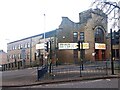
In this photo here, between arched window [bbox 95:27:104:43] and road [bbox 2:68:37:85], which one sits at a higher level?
arched window [bbox 95:27:104:43]

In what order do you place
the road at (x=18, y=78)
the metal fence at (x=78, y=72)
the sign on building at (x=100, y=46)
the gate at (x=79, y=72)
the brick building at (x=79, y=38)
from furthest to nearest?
the sign on building at (x=100, y=46) < the brick building at (x=79, y=38) < the gate at (x=79, y=72) < the metal fence at (x=78, y=72) < the road at (x=18, y=78)

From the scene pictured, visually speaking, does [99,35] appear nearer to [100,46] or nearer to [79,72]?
[100,46]

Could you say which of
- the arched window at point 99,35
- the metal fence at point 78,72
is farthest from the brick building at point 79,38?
the metal fence at point 78,72

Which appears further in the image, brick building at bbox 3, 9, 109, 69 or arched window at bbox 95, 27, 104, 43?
arched window at bbox 95, 27, 104, 43

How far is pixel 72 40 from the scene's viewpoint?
71.0m

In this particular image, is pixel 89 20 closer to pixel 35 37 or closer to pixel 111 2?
pixel 35 37


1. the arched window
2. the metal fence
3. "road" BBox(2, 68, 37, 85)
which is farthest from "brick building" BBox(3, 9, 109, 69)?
the metal fence

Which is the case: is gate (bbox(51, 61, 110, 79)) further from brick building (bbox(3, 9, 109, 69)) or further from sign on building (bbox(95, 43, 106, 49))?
sign on building (bbox(95, 43, 106, 49))

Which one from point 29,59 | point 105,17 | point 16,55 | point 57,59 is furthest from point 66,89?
point 16,55

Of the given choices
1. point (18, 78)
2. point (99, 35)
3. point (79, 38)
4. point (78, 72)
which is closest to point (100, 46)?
point (99, 35)

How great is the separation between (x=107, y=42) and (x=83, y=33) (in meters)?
7.26

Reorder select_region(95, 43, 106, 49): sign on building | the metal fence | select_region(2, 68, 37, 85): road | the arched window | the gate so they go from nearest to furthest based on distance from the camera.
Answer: select_region(2, 68, 37, 85): road → the metal fence → the gate → select_region(95, 43, 106, 49): sign on building → the arched window

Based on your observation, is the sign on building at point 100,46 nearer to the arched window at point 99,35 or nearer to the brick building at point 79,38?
the brick building at point 79,38

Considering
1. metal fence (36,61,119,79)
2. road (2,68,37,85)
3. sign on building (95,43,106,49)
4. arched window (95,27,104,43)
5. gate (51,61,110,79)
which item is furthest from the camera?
arched window (95,27,104,43)
